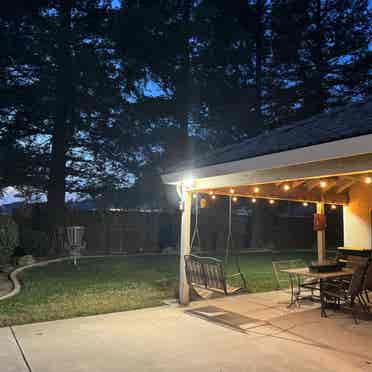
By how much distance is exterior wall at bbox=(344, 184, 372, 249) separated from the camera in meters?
7.86

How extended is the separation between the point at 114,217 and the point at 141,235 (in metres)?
1.24

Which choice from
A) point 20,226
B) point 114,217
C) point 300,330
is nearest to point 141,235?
point 114,217

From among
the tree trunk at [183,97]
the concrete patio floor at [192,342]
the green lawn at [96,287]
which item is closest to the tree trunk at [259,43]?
the tree trunk at [183,97]

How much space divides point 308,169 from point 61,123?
30.6 ft

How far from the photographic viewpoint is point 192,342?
4.32m

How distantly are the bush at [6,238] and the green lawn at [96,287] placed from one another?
0.81 m

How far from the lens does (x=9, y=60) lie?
11117 millimetres

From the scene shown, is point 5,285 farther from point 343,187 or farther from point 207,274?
point 343,187

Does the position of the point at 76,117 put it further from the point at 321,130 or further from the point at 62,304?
the point at 321,130

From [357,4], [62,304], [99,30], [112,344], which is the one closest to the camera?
[112,344]

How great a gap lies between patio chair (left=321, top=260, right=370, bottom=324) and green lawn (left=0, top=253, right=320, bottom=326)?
182 centimetres

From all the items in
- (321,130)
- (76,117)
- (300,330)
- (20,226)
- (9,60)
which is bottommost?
(300,330)

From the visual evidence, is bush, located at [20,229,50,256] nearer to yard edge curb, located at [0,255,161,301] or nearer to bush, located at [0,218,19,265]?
yard edge curb, located at [0,255,161,301]

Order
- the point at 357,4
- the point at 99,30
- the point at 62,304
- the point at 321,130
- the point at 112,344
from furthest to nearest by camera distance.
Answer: the point at 357,4 < the point at 99,30 < the point at 62,304 < the point at 321,130 < the point at 112,344
